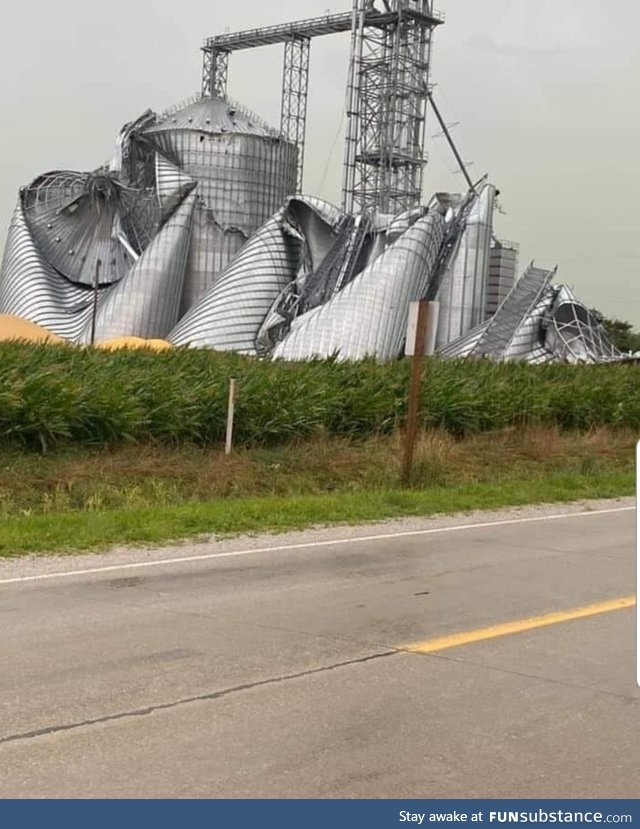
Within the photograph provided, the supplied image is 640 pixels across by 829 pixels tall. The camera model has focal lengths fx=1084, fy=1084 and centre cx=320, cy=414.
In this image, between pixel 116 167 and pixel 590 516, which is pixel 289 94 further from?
pixel 590 516

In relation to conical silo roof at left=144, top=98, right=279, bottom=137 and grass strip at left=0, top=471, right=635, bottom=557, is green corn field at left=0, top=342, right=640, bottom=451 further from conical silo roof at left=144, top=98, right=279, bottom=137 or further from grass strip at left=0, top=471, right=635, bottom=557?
conical silo roof at left=144, top=98, right=279, bottom=137

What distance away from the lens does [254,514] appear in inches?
546

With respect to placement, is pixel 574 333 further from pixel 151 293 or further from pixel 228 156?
pixel 228 156

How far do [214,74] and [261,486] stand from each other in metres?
79.0

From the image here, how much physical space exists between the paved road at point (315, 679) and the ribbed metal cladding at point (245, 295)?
59.3 m

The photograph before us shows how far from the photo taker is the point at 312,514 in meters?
14.2

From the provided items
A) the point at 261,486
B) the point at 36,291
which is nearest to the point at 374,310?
the point at 36,291

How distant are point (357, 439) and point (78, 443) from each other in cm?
691

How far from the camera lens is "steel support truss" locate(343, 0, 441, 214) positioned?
75.6 m

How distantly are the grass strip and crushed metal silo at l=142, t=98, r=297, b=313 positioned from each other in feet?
225

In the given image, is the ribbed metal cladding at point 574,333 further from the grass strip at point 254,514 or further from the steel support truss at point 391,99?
the grass strip at point 254,514

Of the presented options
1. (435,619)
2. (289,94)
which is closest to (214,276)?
(289,94)

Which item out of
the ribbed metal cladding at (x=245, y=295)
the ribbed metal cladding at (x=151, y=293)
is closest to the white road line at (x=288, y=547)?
the ribbed metal cladding at (x=245, y=295)

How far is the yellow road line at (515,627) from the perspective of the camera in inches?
284
